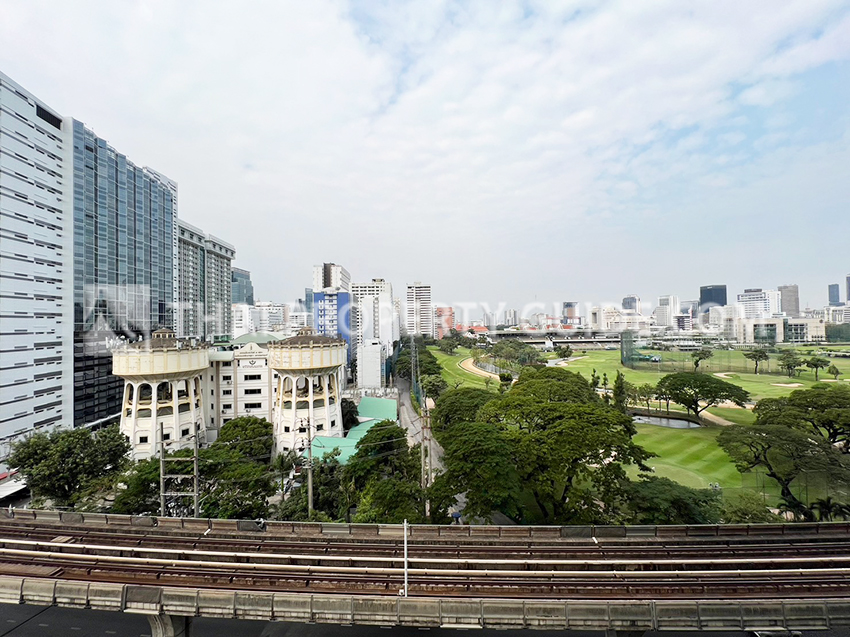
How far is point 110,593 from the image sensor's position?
330 inches

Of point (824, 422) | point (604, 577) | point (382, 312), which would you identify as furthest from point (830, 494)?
point (382, 312)

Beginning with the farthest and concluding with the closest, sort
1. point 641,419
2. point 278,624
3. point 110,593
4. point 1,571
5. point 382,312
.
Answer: point 382,312 < point 641,419 < point 278,624 < point 1,571 < point 110,593

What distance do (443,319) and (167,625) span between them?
14810 cm

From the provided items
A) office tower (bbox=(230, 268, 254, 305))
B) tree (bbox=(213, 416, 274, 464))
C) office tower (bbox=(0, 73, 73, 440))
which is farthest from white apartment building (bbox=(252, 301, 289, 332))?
tree (bbox=(213, 416, 274, 464))

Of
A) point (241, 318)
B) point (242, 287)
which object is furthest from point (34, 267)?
point (242, 287)

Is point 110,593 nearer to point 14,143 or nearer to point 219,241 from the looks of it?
point 14,143

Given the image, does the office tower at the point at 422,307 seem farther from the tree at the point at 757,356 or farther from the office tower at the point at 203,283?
the tree at the point at 757,356

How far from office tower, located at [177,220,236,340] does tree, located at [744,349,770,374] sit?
8594 centimetres

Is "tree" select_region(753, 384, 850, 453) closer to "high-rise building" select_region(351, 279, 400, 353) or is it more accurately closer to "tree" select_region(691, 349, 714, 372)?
"tree" select_region(691, 349, 714, 372)

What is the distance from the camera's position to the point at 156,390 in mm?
26312

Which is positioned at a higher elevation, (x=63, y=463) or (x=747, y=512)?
(x=63, y=463)

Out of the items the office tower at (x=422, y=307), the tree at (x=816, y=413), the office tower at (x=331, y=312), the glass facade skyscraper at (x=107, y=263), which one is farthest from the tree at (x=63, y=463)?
the office tower at (x=422, y=307)

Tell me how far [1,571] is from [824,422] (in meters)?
37.7

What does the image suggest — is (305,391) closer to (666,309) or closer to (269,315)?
(269,315)
